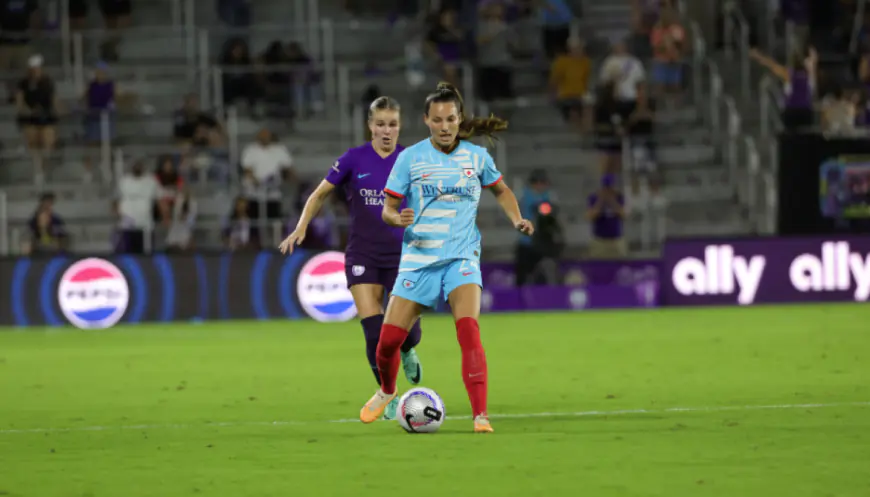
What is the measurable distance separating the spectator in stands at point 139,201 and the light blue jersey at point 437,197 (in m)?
14.1

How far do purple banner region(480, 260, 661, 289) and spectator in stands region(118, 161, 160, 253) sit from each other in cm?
503

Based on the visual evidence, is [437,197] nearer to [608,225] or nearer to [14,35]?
[608,225]

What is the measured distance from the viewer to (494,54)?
26719 millimetres

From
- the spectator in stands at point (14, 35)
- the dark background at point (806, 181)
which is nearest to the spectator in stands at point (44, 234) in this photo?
the spectator in stands at point (14, 35)

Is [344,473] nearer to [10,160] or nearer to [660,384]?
[660,384]

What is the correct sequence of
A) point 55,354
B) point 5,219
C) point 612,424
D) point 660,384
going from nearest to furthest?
1. point 612,424
2. point 660,384
3. point 55,354
4. point 5,219

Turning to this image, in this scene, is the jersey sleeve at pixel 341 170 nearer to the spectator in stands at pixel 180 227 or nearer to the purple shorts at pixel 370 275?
the purple shorts at pixel 370 275

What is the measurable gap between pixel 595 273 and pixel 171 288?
19.8 ft

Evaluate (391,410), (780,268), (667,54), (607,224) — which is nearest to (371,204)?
(391,410)

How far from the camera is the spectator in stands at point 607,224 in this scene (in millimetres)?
23453

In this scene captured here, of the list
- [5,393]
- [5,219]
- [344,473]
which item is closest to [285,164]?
Answer: [5,219]

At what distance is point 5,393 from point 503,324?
8.56 m

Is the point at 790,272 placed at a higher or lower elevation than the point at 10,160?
lower

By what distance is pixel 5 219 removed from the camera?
2388 centimetres
